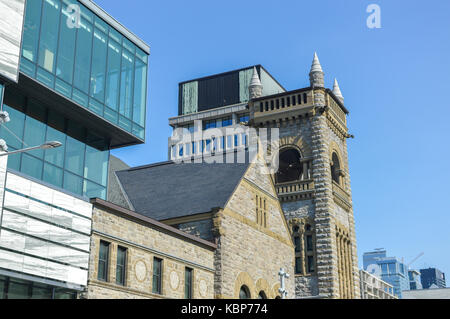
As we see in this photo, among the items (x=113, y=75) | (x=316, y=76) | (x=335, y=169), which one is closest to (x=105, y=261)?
(x=113, y=75)

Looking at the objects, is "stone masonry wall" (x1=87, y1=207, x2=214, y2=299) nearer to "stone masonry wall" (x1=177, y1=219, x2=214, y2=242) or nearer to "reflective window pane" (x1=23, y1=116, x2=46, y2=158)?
"stone masonry wall" (x1=177, y1=219, x2=214, y2=242)

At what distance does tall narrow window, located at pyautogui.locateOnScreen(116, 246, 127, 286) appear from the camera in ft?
92.7

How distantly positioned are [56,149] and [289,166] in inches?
1444

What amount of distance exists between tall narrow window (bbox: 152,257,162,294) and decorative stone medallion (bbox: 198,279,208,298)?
327cm

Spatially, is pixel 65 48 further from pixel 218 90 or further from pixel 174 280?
pixel 218 90

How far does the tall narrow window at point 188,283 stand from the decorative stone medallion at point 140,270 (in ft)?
12.2

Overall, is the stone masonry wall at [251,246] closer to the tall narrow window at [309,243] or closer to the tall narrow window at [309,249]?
the tall narrow window at [309,249]

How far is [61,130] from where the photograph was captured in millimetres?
30312

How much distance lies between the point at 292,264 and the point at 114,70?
63.3 feet

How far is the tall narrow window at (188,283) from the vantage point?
32.9m

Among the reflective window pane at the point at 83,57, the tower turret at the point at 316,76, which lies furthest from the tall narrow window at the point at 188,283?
the tower turret at the point at 316,76

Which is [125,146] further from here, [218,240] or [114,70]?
[218,240]

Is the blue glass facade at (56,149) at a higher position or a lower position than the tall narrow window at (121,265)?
higher

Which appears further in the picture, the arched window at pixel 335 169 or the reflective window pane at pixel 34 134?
the arched window at pixel 335 169
